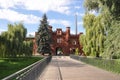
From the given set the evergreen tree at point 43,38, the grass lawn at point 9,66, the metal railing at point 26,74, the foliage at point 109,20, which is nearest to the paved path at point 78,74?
the foliage at point 109,20

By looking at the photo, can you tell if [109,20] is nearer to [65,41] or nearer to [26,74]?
[26,74]

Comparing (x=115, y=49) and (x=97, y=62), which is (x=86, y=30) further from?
(x=115, y=49)

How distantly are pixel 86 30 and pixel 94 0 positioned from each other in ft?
112

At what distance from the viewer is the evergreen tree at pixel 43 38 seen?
101 metres

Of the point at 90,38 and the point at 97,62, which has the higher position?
the point at 90,38

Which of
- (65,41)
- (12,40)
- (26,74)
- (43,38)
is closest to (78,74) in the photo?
(26,74)

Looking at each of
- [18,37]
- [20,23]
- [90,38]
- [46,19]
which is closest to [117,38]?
[90,38]

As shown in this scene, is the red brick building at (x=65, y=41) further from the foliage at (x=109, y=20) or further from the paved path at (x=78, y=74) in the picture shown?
the foliage at (x=109, y=20)

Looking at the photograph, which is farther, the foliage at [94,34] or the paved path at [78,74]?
the foliage at [94,34]

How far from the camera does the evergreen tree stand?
331 feet

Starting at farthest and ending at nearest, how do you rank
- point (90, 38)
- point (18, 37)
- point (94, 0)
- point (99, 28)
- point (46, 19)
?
1. point (46, 19)
2. point (18, 37)
3. point (90, 38)
4. point (99, 28)
5. point (94, 0)

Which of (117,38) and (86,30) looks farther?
(86,30)

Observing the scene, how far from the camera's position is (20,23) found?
64625 mm

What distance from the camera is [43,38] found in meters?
101
